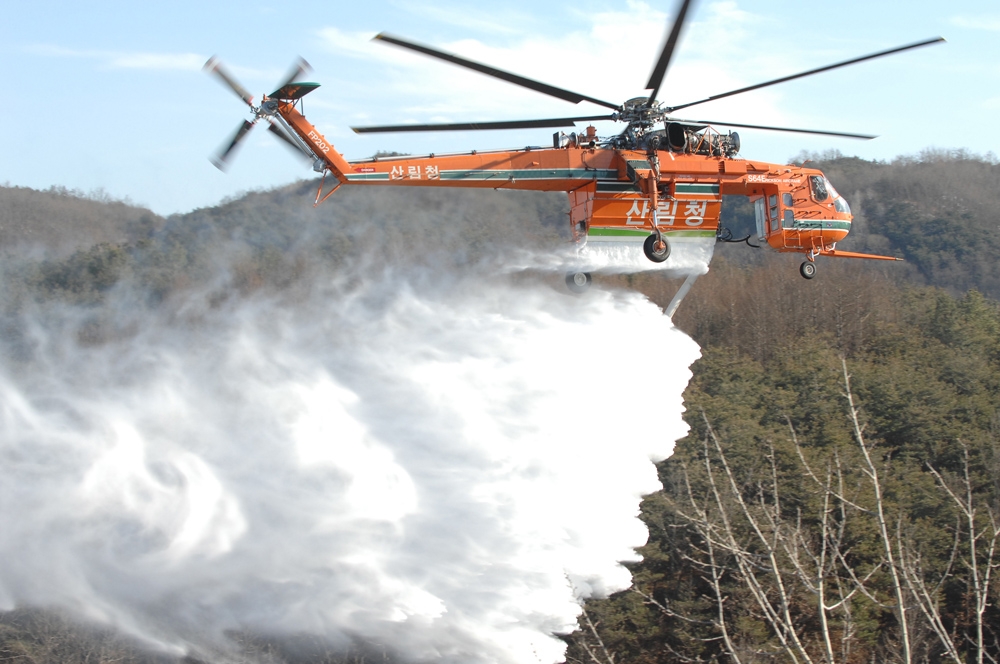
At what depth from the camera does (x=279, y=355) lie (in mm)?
16172

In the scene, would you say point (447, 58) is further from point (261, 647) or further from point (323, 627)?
point (261, 647)

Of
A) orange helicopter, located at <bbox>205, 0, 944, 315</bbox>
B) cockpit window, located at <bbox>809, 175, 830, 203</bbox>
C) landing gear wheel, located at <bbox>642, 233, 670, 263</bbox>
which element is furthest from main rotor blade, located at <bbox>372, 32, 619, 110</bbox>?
cockpit window, located at <bbox>809, 175, 830, 203</bbox>

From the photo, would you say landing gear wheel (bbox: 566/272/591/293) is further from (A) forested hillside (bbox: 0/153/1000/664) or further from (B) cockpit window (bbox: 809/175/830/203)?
(B) cockpit window (bbox: 809/175/830/203)

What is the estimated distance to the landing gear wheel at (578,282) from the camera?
616 inches

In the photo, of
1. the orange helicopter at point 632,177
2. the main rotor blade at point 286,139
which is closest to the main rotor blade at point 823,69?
the orange helicopter at point 632,177

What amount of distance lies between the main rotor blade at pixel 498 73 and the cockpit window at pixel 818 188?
425 centimetres

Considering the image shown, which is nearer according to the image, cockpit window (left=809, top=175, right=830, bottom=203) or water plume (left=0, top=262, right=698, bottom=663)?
water plume (left=0, top=262, right=698, bottom=663)

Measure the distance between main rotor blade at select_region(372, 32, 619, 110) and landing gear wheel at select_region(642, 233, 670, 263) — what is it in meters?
2.19

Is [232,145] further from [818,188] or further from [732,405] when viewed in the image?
[732,405]

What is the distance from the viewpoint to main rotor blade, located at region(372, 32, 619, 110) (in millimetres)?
11109

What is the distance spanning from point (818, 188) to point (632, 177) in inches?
143

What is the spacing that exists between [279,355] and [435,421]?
294 centimetres

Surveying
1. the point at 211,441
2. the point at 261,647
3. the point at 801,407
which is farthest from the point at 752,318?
the point at 211,441

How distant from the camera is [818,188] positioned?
53.2ft
